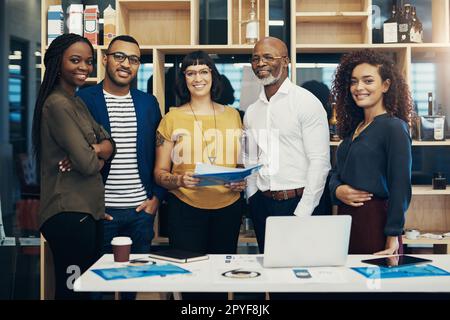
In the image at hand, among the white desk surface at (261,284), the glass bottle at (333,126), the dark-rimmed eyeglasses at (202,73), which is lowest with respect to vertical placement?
the white desk surface at (261,284)

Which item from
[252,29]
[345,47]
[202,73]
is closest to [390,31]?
[345,47]

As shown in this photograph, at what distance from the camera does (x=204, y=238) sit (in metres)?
2.98

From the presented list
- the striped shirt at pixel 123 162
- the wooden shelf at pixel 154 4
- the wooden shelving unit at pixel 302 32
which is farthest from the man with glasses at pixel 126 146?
the wooden shelf at pixel 154 4

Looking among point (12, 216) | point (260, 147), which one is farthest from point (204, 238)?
point (12, 216)

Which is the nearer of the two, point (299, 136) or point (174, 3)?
point (299, 136)

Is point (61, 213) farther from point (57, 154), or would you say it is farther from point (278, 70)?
point (278, 70)

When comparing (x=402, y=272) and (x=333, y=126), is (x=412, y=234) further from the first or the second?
(x=402, y=272)

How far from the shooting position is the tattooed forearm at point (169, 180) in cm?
292

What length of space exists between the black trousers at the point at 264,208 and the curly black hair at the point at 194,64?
56 cm

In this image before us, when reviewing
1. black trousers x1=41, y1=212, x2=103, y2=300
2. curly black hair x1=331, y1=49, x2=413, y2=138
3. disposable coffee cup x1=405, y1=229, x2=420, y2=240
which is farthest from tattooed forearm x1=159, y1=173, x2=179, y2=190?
disposable coffee cup x1=405, y1=229, x2=420, y2=240

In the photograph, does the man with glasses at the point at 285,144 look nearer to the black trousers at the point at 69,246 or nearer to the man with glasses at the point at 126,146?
the man with glasses at the point at 126,146

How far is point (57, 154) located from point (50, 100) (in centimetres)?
23

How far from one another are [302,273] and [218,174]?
0.68m

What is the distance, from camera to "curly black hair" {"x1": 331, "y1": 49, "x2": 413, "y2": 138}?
2682 mm
